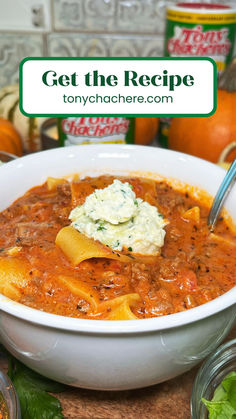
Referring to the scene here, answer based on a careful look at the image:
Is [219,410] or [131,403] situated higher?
[219,410]

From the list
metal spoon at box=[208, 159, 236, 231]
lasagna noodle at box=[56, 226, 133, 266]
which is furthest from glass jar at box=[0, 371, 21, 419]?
metal spoon at box=[208, 159, 236, 231]

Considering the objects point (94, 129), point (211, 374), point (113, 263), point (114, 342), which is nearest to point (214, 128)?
point (94, 129)

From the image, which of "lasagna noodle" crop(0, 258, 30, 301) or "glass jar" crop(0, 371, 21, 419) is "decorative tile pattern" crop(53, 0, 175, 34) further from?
"glass jar" crop(0, 371, 21, 419)

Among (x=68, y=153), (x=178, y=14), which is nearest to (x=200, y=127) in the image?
(x=178, y=14)

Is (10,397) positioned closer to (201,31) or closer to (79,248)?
(79,248)

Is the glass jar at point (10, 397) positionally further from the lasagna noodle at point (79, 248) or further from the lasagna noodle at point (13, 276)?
the lasagna noodle at point (79, 248)
